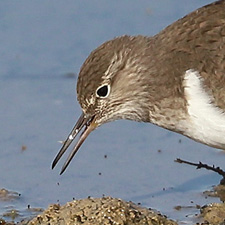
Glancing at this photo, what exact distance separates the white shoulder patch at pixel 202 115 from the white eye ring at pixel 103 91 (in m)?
0.70

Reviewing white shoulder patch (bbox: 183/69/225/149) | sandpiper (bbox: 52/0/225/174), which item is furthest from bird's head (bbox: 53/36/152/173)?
white shoulder patch (bbox: 183/69/225/149)

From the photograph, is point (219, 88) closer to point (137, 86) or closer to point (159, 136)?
point (137, 86)

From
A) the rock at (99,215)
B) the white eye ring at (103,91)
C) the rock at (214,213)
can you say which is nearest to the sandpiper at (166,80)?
the white eye ring at (103,91)

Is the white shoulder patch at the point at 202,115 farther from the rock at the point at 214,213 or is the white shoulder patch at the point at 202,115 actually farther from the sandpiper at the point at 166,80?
the rock at the point at 214,213

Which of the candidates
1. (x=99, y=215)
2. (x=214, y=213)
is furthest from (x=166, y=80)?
(x=99, y=215)

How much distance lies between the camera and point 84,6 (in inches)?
468

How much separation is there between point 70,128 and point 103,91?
1.52m

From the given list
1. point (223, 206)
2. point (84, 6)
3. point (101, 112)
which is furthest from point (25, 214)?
point (84, 6)

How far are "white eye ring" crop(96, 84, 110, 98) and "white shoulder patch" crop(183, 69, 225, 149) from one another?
27.7 inches

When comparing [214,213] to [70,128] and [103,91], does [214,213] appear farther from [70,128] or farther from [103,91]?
[70,128]

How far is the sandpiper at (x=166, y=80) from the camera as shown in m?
8.12

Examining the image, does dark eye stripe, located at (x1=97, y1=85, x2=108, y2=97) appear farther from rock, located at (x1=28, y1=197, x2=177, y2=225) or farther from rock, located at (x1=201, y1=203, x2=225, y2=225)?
rock, located at (x1=201, y1=203, x2=225, y2=225)

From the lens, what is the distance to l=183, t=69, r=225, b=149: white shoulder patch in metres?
8.06

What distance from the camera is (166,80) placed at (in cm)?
838
